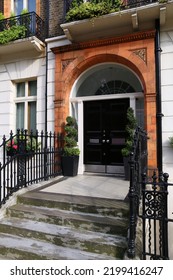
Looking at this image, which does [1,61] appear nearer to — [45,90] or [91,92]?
[45,90]

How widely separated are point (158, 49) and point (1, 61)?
5845 millimetres

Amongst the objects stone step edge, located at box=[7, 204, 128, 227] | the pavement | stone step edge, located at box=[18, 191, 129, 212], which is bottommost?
stone step edge, located at box=[7, 204, 128, 227]

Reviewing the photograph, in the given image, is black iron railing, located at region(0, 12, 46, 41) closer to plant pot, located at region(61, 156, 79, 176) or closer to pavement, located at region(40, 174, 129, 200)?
plant pot, located at region(61, 156, 79, 176)

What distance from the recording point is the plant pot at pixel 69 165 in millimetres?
6547

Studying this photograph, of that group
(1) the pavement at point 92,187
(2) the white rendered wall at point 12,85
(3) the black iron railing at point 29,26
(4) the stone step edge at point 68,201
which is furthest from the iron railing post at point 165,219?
(3) the black iron railing at point 29,26

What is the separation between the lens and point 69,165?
6.57 meters

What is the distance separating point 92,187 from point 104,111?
2.90 m

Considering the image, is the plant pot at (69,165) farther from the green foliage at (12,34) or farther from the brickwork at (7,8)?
the brickwork at (7,8)

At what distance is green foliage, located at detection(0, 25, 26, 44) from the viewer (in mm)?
7719

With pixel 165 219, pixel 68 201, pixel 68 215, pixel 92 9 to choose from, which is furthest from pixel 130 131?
pixel 92 9

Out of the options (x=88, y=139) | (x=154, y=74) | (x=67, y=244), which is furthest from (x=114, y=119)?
(x=67, y=244)

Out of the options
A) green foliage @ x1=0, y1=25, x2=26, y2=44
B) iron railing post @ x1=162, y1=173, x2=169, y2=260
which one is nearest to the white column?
green foliage @ x1=0, y1=25, x2=26, y2=44

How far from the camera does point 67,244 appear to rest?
128 inches

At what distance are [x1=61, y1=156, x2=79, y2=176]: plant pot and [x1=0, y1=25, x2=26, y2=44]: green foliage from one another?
4.65 meters
